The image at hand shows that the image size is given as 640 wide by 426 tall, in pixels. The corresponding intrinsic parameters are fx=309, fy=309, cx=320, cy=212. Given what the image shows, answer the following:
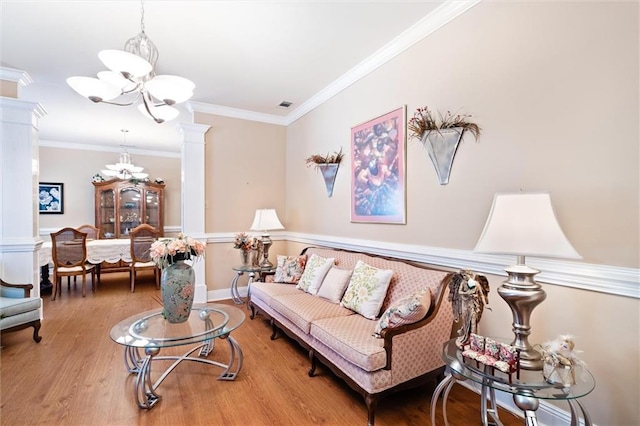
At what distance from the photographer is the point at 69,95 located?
411cm

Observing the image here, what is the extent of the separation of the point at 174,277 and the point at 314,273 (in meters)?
1.38

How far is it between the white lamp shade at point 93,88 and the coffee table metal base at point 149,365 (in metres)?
1.91

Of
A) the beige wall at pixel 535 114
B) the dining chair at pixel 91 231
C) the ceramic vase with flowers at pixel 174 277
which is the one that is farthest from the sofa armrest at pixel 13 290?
the beige wall at pixel 535 114

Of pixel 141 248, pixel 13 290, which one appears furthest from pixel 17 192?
pixel 141 248

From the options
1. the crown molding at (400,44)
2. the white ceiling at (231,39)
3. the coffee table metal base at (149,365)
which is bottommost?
the coffee table metal base at (149,365)

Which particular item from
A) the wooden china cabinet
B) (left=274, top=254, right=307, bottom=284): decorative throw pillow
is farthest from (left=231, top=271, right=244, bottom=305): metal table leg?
the wooden china cabinet

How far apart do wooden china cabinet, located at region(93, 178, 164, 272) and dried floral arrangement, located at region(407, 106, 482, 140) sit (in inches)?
249

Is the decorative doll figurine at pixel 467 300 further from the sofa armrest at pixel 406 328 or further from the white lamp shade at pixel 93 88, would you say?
the white lamp shade at pixel 93 88

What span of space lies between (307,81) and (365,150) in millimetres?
1191

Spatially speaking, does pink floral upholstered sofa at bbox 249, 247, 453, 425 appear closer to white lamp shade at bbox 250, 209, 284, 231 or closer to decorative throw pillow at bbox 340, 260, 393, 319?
decorative throw pillow at bbox 340, 260, 393, 319

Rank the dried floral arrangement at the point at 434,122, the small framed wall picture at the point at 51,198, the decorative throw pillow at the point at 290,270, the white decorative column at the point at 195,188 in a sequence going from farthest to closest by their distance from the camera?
the small framed wall picture at the point at 51,198, the white decorative column at the point at 195,188, the decorative throw pillow at the point at 290,270, the dried floral arrangement at the point at 434,122

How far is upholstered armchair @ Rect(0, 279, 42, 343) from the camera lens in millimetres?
2840

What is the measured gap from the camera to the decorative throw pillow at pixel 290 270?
3.63 m

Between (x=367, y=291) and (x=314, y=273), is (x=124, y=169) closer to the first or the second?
(x=314, y=273)
